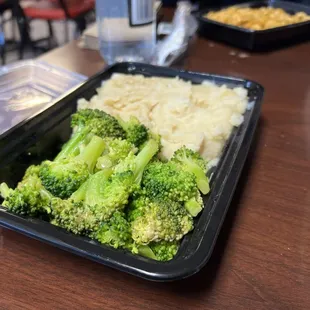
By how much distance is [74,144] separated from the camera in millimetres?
811

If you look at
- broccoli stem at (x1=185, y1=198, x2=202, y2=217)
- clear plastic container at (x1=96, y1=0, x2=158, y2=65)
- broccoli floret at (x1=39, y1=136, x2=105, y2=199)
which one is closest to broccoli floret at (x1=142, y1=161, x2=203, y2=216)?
broccoli stem at (x1=185, y1=198, x2=202, y2=217)

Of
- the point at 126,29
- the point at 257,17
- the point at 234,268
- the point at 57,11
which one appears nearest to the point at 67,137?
the point at 234,268

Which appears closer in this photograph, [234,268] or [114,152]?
[234,268]

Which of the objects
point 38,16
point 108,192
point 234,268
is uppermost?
point 108,192

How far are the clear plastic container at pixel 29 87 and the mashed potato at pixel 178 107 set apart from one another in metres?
0.16

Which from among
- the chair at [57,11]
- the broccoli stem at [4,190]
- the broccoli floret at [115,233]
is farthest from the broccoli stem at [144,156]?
the chair at [57,11]

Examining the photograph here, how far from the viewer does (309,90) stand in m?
1.27

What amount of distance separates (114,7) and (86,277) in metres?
1.02

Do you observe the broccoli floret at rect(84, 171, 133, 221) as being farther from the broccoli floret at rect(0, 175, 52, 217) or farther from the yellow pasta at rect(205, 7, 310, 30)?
the yellow pasta at rect(205, 7, 310, 30)

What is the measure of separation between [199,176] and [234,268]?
0.55 feet

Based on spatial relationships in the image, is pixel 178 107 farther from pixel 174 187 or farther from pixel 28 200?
pixel 28 200

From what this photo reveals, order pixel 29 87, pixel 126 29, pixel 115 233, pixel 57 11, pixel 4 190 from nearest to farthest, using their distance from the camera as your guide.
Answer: pixel 115 233
pixel 4 190
pixel 29 87
pixel 126 29
pixel 57 11

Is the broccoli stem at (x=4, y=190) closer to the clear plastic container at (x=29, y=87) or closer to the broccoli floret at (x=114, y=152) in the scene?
the broccoli floret at (x=114, y=152)

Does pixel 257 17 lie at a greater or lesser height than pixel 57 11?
greater
